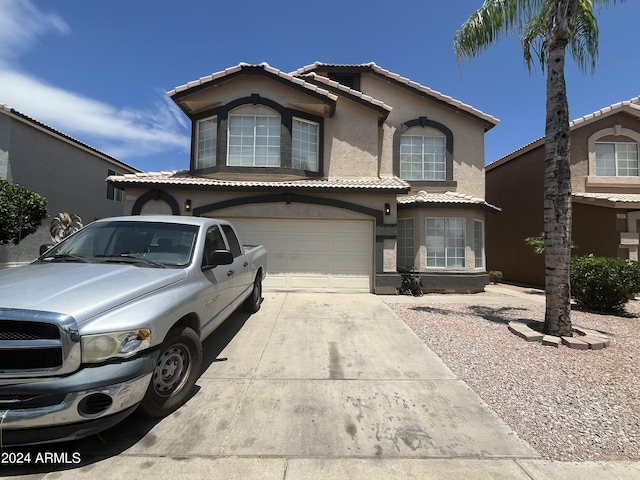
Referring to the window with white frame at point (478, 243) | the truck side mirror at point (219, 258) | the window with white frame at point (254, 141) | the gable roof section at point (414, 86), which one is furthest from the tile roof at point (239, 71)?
the truck side mirror at point (219, 258)

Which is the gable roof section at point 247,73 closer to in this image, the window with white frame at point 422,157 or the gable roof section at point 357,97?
the gable roof section at point 357,97

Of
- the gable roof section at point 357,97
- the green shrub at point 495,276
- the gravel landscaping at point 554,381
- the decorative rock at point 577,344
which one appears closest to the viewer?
the gravel landscaping at point 554,381

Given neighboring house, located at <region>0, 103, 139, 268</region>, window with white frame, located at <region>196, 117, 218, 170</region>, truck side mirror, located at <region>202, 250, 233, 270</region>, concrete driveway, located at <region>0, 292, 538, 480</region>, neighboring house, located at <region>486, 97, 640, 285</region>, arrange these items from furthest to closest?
neighboring house, located at <region>0, 103, 139, 268</region>
neighboring house, located at <region>486, 97, 640, 285</region>
window with white frame, located at <region>196, 117, 218, 170</region>
truck side mirror, located at <region>202, 250, 233, 270</region>
concrete driveway, located at <region>0, 292, 538, 480</region>

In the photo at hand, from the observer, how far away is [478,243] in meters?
11.0

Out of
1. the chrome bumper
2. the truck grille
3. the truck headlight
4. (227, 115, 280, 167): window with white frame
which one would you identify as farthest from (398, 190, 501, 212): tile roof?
the truck grille

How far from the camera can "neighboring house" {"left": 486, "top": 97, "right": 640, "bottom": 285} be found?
11.1 meters

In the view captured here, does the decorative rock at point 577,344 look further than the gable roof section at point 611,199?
No

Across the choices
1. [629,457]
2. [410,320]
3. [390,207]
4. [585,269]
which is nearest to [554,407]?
[629,457]

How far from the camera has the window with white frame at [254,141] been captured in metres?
10.5

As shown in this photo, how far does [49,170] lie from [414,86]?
16328 millimetres

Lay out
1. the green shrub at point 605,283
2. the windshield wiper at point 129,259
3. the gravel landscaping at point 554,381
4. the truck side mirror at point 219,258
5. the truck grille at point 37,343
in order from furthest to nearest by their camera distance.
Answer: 1. the green shrub at point 605,283
2. the truck side mirror at point 219,258
3. the windshield wiper at point 129,259
4. the gravel landscaping at point 554,381
5. the truck grille at point 37,343

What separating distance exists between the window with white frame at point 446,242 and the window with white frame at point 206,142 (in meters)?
7.53

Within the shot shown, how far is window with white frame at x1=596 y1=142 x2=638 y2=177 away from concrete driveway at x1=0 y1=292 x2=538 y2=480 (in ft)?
42.0

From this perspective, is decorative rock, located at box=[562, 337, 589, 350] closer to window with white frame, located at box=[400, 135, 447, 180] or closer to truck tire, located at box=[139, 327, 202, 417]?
truck tire, located at box=[139, 327, 202, 417]
